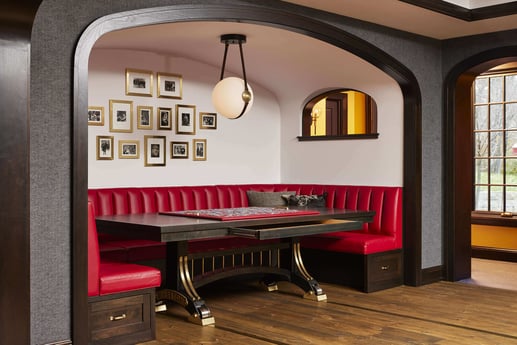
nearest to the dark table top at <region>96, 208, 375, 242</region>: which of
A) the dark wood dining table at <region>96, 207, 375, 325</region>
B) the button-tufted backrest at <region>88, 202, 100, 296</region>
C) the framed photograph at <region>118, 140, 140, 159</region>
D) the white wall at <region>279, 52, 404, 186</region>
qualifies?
the dark wood dining table at <region>96, 207, 375, 325</region>

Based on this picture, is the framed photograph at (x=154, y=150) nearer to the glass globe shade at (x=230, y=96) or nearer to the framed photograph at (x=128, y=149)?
the framed photograph at (x=128, y=149)

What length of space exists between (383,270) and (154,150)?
7.86ft

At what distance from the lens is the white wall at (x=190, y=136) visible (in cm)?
582

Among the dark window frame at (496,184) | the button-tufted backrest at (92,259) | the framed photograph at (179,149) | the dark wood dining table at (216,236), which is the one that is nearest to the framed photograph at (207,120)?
the framed photograph at (179,149)

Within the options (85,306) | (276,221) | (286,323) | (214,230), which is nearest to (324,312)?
(286,323)

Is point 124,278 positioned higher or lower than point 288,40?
lower

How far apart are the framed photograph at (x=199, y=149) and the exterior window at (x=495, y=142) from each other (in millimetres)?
3238

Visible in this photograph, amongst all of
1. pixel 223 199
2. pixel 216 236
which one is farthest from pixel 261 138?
pixel 216 236

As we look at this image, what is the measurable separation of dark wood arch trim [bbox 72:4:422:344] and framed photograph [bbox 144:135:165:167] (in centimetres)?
202

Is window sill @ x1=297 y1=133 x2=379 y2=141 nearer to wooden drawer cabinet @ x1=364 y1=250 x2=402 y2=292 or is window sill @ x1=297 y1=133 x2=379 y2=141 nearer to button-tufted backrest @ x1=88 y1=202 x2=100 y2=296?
wooden drawer cabinet @ x1=364 y1=250 x2=402 y2=292

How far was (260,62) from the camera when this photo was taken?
633 cm

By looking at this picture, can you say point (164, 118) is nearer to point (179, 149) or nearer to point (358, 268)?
point (179, 149)

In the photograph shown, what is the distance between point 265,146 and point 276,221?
256 cm

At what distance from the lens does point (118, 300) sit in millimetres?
3980
